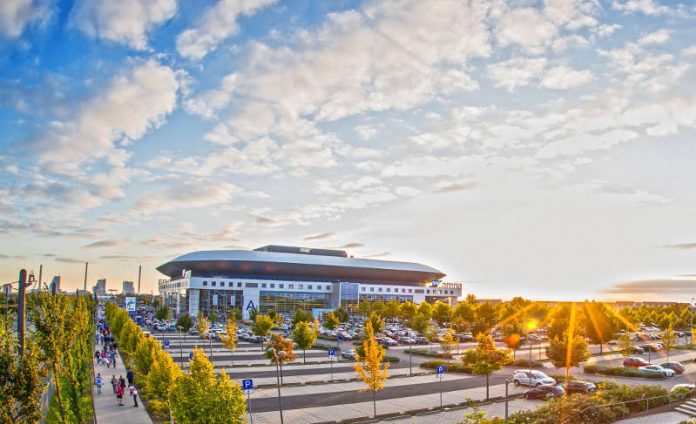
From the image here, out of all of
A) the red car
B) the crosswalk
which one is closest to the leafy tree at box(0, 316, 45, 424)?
the crosswalk

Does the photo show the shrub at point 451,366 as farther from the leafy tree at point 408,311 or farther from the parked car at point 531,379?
the leafy tree at point 408,311

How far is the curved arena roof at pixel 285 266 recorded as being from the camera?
483 feet

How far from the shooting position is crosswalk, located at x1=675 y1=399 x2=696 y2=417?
2827 centimetres

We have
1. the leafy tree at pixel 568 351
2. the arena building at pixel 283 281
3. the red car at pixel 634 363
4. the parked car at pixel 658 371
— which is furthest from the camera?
the arena building at pixel 283 281

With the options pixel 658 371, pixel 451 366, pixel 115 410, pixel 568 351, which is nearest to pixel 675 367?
pixel 658 371

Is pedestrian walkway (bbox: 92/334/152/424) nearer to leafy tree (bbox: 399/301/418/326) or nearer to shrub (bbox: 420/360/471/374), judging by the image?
shrub (bbox: 420/360/471/374)

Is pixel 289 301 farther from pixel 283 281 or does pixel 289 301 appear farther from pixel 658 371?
pixel 658 371

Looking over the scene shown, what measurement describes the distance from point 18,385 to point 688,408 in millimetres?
31880

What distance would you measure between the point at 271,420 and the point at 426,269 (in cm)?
15343

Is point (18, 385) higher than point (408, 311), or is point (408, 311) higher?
point (18, 385)

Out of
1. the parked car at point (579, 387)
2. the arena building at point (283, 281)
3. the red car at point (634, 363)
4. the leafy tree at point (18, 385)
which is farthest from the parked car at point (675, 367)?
the arena building at point (283, 281)

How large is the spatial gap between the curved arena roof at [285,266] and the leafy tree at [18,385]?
13464cm

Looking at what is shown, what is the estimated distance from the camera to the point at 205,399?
17.4m

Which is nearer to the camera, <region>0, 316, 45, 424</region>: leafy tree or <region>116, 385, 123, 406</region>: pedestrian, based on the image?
<region>0, 316, 45, 424</region>: leafy tree
